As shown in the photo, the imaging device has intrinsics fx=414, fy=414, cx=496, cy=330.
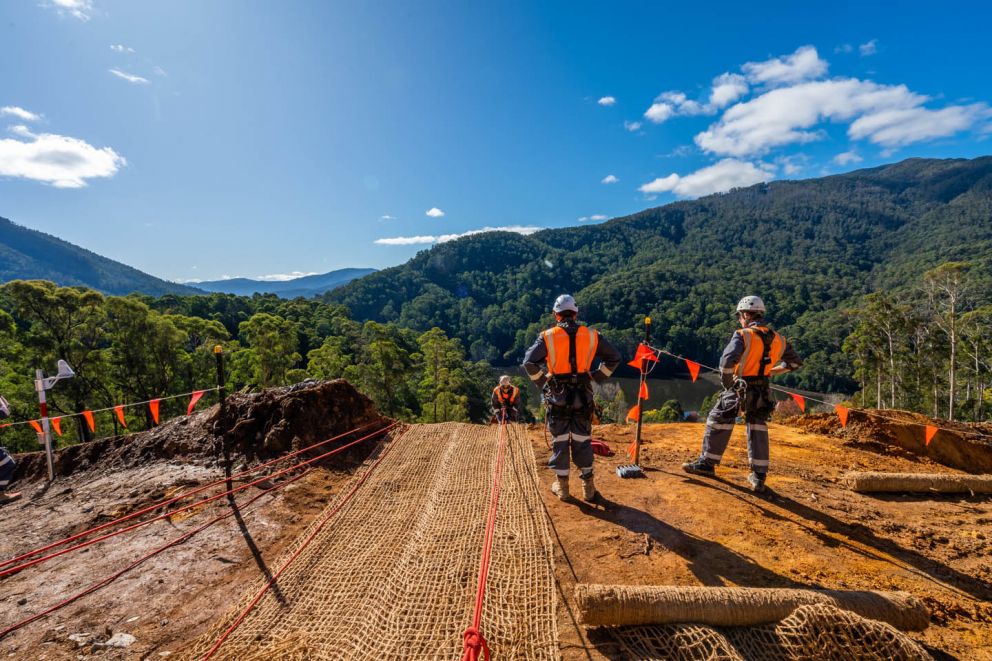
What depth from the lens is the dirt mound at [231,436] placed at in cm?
710

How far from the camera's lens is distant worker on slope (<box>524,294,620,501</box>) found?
517 centimetres

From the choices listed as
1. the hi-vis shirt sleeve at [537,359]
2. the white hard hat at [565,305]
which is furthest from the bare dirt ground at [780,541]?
the white hard hat at [565,305]

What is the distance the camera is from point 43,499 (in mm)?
6094

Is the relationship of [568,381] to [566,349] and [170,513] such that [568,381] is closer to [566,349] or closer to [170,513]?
[566,349]

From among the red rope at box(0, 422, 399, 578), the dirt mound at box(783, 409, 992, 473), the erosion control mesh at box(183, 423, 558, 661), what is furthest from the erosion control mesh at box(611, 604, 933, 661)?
the dirt mound at box(783, 409, 992, 473)

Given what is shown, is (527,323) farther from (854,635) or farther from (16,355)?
(854,635)

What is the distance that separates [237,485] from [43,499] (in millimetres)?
2835

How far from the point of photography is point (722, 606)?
Result: 115 inches

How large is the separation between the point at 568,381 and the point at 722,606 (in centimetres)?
274

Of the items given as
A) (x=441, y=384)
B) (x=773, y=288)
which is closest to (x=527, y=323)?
(x=773, y=288)

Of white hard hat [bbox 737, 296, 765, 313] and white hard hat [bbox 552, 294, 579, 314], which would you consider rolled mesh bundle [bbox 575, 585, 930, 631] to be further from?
white hard hat [bbox 737, 296, 765, 313]

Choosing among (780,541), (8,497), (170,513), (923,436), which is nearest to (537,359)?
(780,541)

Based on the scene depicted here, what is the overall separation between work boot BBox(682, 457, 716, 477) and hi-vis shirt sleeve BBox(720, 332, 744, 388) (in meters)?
1.31

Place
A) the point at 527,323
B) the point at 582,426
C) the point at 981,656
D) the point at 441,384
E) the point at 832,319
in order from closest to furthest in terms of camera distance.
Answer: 1. the point at 981,656
2. the point at 582,426
3. the point at 441,384
4. the point at 832,319
5. the point at 527,323
